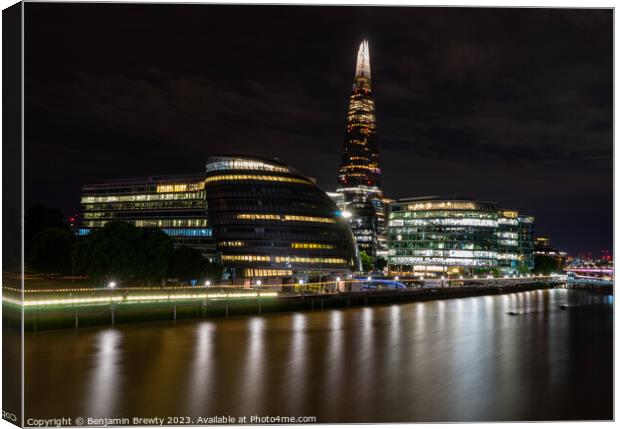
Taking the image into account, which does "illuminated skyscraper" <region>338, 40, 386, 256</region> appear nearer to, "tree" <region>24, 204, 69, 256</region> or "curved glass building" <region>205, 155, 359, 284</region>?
"curved glass building" <region>205, 155, 359, 284</region>

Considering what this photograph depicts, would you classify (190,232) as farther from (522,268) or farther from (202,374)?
(522,268)

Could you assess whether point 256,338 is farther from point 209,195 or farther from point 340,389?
point 209,195

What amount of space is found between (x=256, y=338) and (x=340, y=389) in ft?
36.6

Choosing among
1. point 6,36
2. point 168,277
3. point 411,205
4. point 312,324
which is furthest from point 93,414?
point 411,205

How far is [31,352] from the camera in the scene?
22781mm

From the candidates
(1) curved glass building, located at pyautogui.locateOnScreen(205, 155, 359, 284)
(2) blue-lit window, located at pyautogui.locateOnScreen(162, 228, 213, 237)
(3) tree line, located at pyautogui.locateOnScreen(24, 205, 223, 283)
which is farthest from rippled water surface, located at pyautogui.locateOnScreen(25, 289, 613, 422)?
(2) blue-lit window, located at pyautogui.locateOnScreen(162, 228, 213, 237)

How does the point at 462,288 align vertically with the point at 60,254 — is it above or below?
below

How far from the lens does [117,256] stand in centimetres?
4041

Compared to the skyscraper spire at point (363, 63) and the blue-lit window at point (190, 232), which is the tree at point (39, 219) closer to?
the blue-lit window at point (190, 232)

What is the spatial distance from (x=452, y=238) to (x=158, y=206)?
5199cm

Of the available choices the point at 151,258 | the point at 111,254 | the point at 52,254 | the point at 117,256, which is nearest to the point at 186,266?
the point at 151,258

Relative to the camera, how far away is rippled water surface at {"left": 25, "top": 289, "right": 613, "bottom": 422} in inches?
663

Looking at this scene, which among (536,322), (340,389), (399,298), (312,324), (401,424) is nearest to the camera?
(401,424)

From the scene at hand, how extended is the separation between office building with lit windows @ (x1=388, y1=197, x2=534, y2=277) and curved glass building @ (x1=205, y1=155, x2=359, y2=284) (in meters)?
39.2
